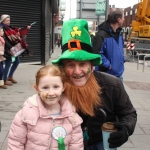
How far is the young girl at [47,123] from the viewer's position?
188 centimetres

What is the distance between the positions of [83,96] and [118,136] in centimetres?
35

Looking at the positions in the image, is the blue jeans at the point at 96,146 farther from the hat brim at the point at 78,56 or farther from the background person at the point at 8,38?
the background person at the point at 8,38

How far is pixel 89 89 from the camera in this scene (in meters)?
2.02

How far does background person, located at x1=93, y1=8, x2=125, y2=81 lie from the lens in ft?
15.1

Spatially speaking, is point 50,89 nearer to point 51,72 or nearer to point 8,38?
point 51,72

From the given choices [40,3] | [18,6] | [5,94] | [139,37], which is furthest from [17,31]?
[139,37]

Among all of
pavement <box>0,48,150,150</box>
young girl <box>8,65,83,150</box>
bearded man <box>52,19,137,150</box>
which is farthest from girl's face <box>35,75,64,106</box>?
pavement <box>0,48,150,150</box>

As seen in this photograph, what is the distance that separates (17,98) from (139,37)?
1616 centimetres

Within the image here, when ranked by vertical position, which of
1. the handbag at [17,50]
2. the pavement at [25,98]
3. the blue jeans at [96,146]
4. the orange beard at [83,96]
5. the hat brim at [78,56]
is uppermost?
the hat brim at [78,56]

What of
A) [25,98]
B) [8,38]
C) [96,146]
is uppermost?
[8,38]

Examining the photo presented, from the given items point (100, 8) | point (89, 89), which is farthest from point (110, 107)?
point (100, 8)

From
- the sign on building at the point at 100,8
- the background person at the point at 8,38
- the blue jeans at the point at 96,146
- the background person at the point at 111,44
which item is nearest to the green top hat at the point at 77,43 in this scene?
the blue jeans at the point at 96,146

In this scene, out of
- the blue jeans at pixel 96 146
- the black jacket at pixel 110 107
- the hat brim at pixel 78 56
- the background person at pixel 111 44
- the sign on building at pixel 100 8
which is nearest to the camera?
the hat brim at pixel 78 56

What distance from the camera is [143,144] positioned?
4047 mm
